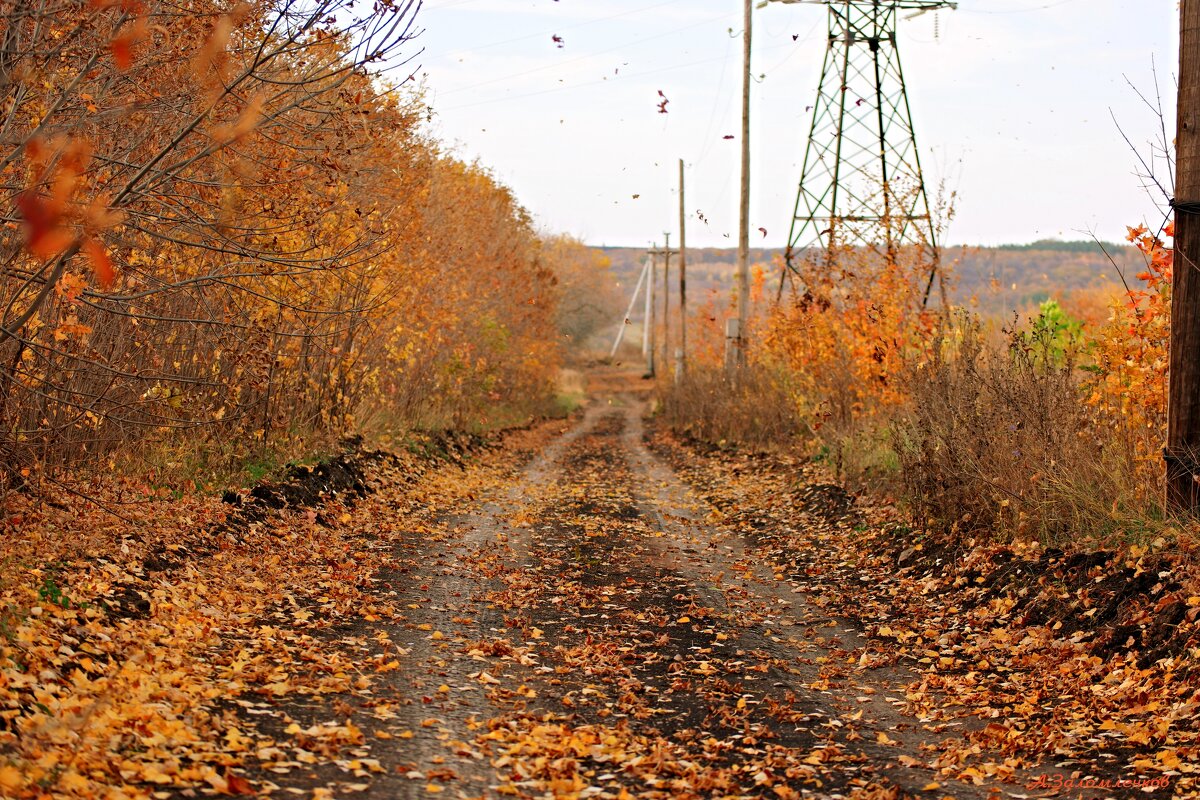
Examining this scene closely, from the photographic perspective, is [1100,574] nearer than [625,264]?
Yes

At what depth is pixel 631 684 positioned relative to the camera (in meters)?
7.09

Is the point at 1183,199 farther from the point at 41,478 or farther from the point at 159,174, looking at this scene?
the point at 41,478

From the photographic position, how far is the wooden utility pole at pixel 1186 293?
25.8ft

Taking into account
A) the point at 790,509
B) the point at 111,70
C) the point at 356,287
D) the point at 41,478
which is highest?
the point at 111,70

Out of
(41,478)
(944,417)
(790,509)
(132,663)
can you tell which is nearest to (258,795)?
(132,663)

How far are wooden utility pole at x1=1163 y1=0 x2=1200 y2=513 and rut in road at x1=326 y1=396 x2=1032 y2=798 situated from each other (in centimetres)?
253

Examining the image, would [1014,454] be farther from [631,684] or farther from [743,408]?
[743,408]

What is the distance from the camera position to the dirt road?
5453mm

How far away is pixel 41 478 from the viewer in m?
9.60

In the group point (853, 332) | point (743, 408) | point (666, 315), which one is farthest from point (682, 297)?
point (853, 332)

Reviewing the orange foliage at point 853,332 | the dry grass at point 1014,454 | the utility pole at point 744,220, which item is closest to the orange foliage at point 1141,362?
the dry grass at point 1014,454

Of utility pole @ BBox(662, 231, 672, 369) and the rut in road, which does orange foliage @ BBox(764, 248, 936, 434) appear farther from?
utility pole @ BBox(662, 231, 672, 369)

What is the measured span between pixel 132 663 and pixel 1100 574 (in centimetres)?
655

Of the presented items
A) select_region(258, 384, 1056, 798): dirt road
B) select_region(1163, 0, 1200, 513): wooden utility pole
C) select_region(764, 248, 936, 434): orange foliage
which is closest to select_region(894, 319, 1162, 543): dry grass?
select_region(1163, 0, 1200, 513): wooden utility pole
